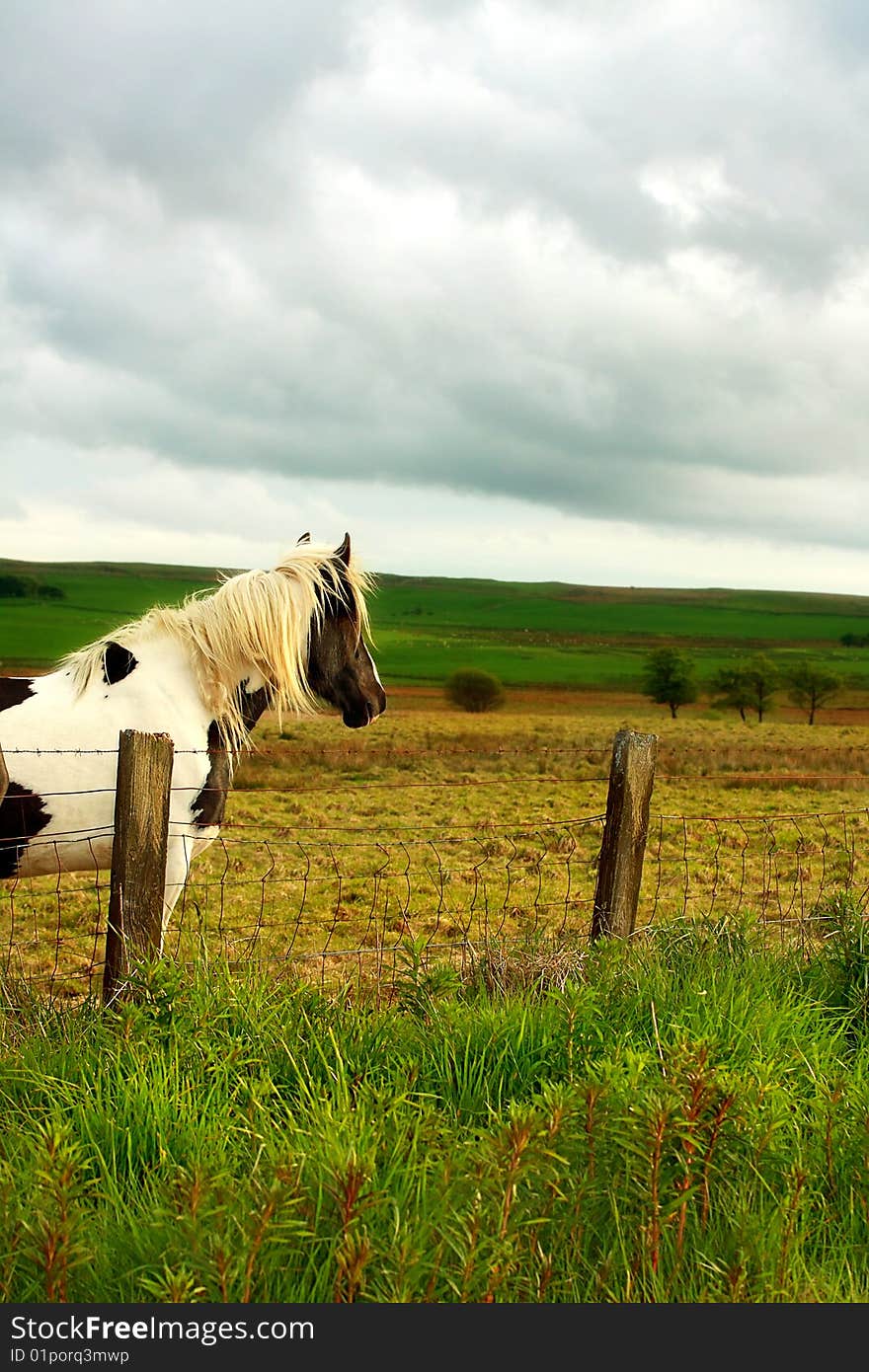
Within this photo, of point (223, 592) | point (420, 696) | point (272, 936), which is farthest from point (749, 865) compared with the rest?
point (420, 696)

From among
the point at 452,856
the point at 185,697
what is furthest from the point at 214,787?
the point at 452,856

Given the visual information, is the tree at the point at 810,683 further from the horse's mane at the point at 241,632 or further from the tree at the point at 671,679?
the horse's mane at the point at 241,632

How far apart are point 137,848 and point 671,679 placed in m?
69.0

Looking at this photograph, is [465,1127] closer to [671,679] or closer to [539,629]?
[671,679]

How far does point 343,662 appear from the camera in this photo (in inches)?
252

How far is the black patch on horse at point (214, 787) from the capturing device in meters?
5.83

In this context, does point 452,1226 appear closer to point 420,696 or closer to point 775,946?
point 775,946

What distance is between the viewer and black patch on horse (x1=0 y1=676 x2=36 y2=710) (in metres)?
5.70

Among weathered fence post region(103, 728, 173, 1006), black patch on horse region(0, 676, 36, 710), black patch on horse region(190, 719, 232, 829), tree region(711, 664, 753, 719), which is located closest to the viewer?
weathered fence post region(103, 728, 173, 1006)

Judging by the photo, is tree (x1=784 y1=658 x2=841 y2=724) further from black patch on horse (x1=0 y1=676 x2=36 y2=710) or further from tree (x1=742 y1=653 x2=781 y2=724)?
black patch on horse (x1=0 y1=676 x2=36 y2=710)

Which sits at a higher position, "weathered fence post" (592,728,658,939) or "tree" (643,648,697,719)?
"weathered fence post" (592,728,658,939)

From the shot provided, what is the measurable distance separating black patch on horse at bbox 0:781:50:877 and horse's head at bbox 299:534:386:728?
1.79m

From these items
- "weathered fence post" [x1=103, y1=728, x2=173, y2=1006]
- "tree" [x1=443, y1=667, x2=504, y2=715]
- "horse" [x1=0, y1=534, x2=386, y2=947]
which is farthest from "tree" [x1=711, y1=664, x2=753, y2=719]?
"weathered fence post" [x1=103, y1=728, x2=173, y2=1006]

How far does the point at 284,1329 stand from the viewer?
2.28 m
